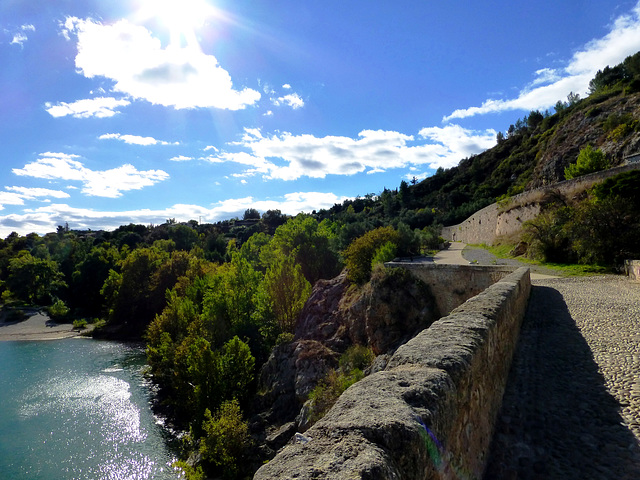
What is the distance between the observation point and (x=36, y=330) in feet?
143

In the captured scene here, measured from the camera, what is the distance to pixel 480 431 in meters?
3.11

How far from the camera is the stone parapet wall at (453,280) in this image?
50.8 feet

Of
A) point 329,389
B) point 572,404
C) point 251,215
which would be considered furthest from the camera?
point 251,215

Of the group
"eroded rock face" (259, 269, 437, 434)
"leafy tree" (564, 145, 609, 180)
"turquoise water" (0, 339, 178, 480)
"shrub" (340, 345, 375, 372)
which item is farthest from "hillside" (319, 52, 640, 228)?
"turquoise water" (0, 339, 178, 480)

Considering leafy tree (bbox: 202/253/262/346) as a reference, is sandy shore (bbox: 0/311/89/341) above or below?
below

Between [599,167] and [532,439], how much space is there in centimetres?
3189

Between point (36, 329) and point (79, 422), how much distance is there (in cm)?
3256

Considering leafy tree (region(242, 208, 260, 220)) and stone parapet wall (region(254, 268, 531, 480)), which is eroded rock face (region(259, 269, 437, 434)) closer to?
stone parapet wall (region(254, 268, 531, 480))

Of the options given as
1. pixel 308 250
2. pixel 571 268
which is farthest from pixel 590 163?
pixel 308 250

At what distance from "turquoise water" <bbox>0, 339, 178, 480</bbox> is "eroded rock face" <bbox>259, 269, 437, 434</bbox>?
19.8ft

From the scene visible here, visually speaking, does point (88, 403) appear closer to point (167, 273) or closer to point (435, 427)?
point (167, 273)

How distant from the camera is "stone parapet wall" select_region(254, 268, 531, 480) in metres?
1.82

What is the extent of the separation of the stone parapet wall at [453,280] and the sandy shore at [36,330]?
4215cm

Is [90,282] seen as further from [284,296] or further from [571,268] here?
[571,268]
